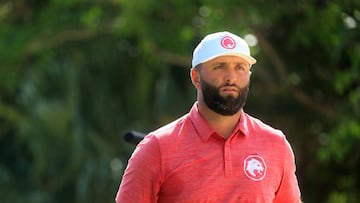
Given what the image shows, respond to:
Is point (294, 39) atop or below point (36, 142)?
atop

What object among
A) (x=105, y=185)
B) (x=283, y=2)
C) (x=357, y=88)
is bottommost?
(x=105, y=185)

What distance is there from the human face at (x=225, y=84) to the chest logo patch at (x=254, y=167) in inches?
7.7

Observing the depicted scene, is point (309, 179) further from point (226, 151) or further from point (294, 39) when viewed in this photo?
point (226, 151)

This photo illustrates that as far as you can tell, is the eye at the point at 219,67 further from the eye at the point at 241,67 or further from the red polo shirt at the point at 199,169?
the red polo shirt at the point at 199,169

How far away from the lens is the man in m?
4.61

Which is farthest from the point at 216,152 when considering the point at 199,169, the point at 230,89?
the point at 230,89

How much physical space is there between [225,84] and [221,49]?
0.14m

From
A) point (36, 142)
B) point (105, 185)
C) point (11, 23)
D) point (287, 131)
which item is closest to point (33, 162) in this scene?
point (36, 142)

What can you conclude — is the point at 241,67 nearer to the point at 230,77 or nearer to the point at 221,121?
the point at 230,77

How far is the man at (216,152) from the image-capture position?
4.61m

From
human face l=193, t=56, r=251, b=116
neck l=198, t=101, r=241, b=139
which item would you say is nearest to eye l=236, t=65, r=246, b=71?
human face l=193, t=56, r=251, b=116

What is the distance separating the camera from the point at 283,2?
12.5 meters

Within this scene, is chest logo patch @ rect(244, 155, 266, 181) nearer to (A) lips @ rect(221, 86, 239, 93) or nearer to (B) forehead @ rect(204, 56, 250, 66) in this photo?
(A) lips @ rect(221, 86, 239, 93)

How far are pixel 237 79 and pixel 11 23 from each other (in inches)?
463
